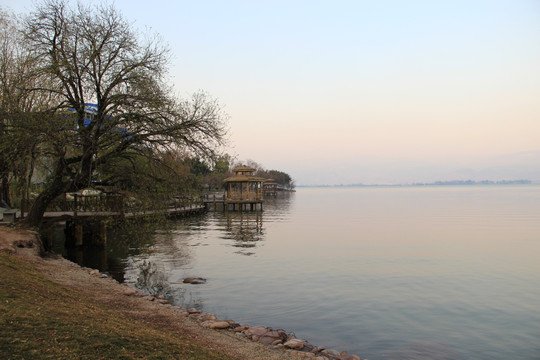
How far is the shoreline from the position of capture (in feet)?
31.1

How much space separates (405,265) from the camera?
2483 centimetres

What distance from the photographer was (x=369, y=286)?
63.8 feet

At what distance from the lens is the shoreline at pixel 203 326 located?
31.1 feet

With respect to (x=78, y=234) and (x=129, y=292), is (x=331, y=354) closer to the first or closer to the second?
(x=129, y=292)

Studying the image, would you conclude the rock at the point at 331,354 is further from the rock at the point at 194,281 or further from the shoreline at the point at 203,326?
the rock at the point at 194,281

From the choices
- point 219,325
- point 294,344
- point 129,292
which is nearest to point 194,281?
point 129,292

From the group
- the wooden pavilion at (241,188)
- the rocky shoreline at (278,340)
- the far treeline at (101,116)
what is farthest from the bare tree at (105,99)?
the wooden pavilion at (241,188)

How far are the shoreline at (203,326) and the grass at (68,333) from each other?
1.15m

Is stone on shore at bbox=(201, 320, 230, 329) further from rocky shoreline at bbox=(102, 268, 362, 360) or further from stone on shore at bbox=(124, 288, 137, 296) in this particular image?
stone on shore at bbox=(124, 288, 137, 296)

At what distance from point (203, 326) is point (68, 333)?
15.6 feet

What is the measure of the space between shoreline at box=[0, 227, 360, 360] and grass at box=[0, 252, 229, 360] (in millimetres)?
1147

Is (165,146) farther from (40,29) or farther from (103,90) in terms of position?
(40,29)

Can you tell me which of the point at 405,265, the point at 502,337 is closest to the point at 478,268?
the point at 405,265

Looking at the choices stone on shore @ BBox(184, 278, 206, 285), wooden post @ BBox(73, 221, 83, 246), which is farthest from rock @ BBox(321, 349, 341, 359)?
wooden post @ BBox(73, 221, 83, 246)
